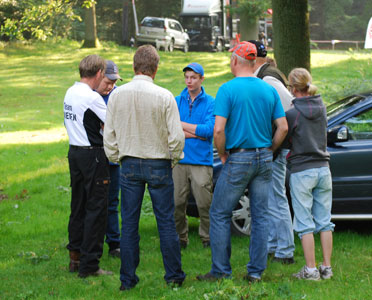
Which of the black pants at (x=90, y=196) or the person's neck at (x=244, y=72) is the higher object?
the person's neck at (x=244, y=72)

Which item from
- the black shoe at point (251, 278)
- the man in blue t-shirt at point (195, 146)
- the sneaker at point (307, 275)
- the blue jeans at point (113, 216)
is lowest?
the sneaker at point (307, 275)

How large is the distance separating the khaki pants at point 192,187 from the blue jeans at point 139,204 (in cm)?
128

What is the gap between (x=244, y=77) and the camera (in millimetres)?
4703

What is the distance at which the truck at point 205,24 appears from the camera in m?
35.4

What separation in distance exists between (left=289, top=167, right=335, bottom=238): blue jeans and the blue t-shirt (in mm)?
525

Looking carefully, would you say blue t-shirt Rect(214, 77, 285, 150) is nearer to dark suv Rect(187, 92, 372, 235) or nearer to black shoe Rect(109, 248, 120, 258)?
dark suv Rect(187, 92, 372, 235)

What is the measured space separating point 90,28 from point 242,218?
2433 centimetres

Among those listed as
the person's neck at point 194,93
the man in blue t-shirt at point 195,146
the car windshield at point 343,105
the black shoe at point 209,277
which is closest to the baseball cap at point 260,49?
the man in blue t-shirt at point 195,146

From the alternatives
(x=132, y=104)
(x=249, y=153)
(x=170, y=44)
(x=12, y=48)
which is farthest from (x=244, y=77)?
(x=170, y=44)

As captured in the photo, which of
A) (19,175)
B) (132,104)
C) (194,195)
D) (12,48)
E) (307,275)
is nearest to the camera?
(132,104)

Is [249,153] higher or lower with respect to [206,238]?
higher

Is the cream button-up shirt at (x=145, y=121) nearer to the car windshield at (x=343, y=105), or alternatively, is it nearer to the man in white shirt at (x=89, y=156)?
the man in white shirt at (x=89, y=156)

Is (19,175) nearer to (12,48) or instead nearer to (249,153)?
(249,153)

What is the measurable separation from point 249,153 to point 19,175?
20.6 feet
